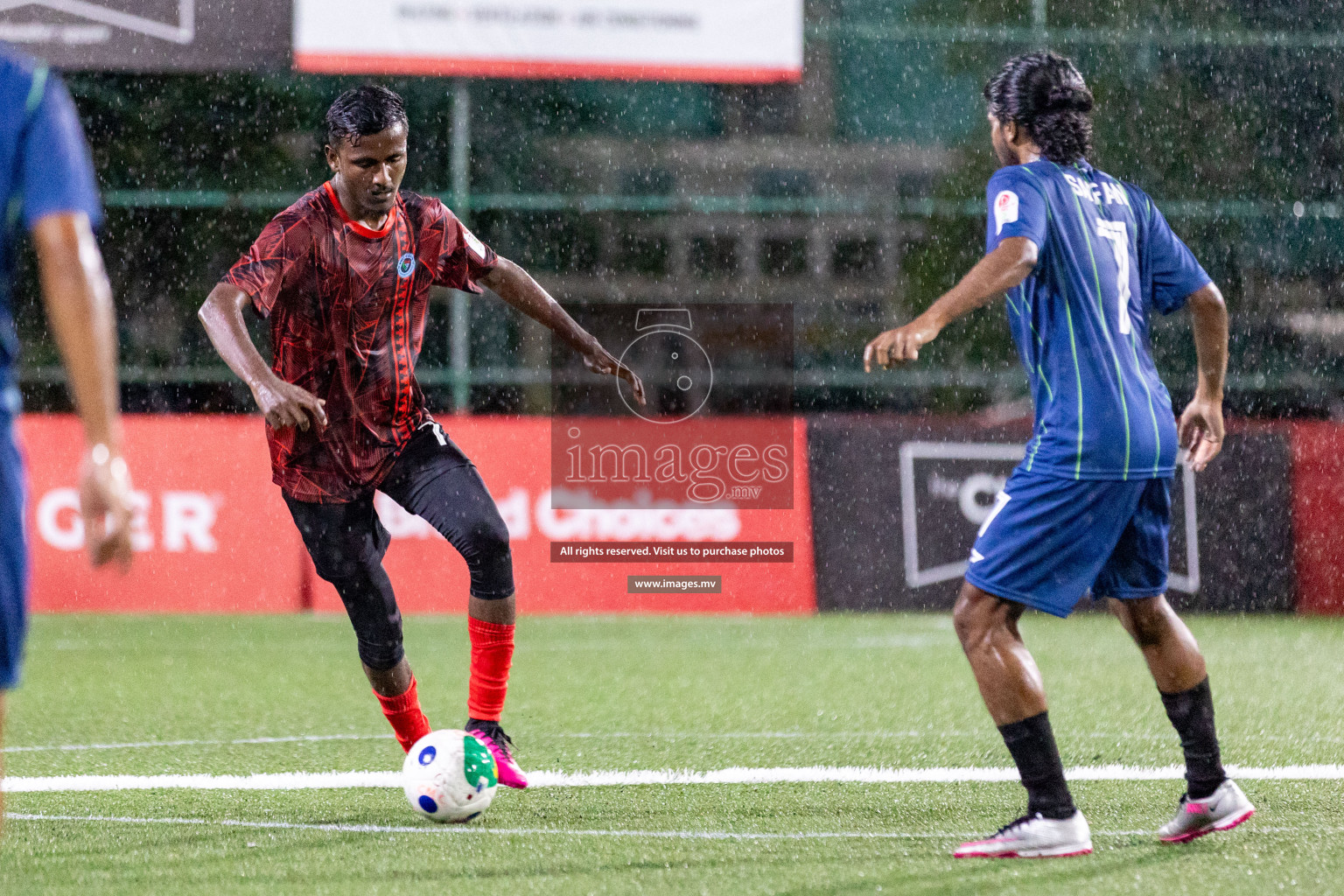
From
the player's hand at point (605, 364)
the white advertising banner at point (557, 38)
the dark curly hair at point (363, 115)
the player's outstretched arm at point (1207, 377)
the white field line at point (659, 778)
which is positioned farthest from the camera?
the white advertising banner at point (557, 38)

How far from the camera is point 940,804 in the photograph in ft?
15.4

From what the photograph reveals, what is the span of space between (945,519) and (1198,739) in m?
6.76

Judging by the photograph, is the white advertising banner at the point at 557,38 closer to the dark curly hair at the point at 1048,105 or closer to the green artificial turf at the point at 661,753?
the green artificial turf at the point at 661,753

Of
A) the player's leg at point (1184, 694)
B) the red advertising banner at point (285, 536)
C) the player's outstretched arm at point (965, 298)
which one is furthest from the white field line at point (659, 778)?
the red advertising banner at point (285, 536)

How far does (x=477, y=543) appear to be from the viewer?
4.68 meters

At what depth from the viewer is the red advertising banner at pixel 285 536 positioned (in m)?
10.7

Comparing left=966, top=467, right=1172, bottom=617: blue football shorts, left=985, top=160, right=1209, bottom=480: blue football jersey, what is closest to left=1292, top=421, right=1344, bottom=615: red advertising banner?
left=985, top=160, right=1209, bottom=480: blue football jersey

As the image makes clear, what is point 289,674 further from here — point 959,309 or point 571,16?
point 571,16

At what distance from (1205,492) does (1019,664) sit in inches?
301

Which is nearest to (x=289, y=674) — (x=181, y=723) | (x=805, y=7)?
(x=181, y=723)

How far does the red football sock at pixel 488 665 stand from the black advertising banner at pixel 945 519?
628 centimetres

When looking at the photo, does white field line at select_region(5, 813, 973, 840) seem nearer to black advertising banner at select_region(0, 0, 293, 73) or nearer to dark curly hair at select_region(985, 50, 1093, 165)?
dark curly hair at select_region(985, 50, 1093, 165)

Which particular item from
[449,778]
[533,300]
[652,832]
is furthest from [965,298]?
[449,778]

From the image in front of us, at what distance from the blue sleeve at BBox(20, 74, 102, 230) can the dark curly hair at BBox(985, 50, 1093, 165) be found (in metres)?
2.48
